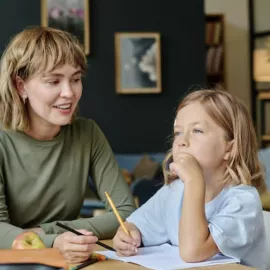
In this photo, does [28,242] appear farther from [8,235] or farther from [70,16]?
[70,16]

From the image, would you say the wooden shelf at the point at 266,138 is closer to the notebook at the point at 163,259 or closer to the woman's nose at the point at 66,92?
the woman's nose at the point at 66,92

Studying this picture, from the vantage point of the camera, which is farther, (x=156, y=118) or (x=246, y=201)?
(x=156, y=118)

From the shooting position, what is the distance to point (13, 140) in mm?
2146

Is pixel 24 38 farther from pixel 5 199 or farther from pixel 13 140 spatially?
pixel 5 199

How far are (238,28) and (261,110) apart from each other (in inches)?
53.2

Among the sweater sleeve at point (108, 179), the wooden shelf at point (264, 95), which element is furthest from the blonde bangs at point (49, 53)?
the wooden shelf at point (264, 95)

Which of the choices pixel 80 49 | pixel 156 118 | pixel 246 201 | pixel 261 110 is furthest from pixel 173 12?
pixel 246 201

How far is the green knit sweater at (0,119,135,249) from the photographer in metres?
2.12

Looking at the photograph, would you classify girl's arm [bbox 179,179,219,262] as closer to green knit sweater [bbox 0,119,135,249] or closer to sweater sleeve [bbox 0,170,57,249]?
sweater sleeve [bbox 0,170,57,249]

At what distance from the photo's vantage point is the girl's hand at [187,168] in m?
Answer: 1.56

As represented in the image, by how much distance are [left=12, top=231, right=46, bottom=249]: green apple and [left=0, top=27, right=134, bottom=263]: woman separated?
0.21 metres

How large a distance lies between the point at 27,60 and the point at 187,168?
717 mm

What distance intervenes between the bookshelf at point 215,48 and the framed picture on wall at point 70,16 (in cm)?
351

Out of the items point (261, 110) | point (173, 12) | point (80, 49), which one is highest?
point (173, 12)
